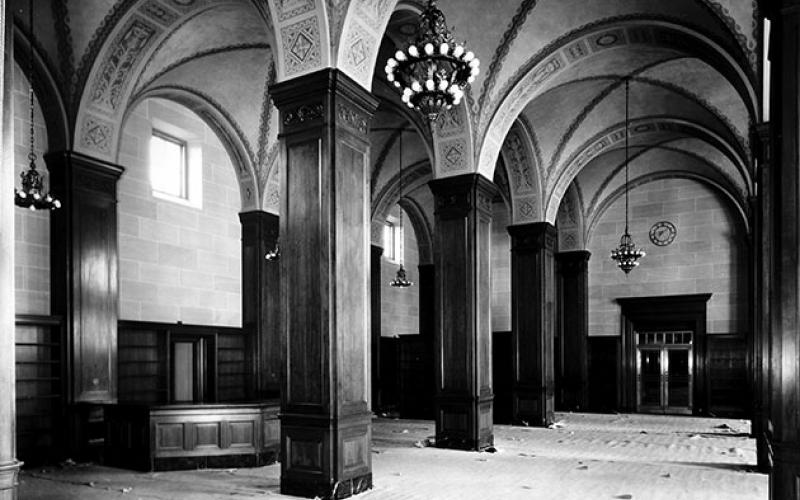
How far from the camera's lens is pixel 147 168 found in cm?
1218

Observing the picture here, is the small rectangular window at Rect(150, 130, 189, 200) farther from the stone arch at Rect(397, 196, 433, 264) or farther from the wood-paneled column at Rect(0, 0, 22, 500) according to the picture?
the stone arch at Rect(397, 196, 433, 264)

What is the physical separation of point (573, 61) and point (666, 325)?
35.0 ft

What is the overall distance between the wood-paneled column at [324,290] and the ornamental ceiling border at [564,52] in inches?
155

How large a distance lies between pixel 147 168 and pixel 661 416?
14598 mm

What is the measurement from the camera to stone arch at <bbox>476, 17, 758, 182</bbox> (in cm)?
959

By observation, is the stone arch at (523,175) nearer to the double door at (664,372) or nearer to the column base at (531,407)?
the column base at (531,407)

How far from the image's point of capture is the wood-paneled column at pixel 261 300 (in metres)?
13.8

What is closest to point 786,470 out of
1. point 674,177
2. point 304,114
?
point 304,114

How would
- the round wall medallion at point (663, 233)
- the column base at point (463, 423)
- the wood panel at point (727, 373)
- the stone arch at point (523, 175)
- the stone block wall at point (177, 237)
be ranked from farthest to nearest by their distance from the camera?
the round wall medallion at point (663, 233), the wood panel at point (727, 373), the stone arch at point (523, 175), the stone block wall at point (177, 237), the column base at point (463, 423)

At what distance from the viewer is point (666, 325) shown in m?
19.0

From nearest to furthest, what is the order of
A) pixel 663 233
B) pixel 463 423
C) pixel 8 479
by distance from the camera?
pixel 8 479 → pixel 463 423 → pixel 663 233

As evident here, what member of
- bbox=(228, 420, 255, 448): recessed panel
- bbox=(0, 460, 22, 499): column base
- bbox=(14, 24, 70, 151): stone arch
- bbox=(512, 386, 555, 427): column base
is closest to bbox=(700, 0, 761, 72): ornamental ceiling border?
bbox=(512, 386, 555, 427): column base

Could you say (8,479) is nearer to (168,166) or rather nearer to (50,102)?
(50,102)

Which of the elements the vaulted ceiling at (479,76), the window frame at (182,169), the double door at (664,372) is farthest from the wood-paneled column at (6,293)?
the double door at (664,372)
